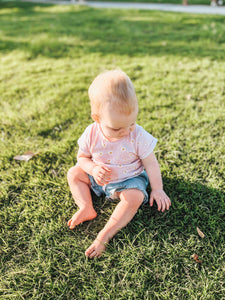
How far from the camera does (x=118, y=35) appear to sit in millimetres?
5484

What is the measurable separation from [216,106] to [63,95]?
A: 1902 millimetres

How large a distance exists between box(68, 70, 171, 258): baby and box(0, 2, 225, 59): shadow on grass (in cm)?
301

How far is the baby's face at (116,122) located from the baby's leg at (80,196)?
0.53m

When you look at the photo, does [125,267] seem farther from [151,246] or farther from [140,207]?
[140,207]

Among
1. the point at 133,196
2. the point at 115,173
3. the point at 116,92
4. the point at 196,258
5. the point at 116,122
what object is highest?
the point at 116,92

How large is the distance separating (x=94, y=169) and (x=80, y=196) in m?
0.27

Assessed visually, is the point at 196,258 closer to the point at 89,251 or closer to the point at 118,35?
the point at 89,251

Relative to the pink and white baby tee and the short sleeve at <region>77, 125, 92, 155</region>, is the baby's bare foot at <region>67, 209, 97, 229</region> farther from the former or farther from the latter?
the short sleeve at <region>77, 125, 92, 155</region>

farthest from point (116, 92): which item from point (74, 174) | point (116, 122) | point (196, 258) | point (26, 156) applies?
point (26, 156)

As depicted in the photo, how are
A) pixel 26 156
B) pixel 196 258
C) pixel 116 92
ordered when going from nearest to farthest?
1. pixel 116 92
2. pixel 196 258
3. pixel 26 156

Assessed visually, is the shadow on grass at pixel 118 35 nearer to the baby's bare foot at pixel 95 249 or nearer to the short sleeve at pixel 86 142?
the short sleeve at pixel 86 142

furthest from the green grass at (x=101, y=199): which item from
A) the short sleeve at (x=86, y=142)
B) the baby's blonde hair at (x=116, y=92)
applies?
the baby's blonde hair at (x=116, y=92)

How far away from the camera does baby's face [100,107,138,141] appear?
155cm

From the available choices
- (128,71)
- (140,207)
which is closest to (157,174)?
(140,207)
